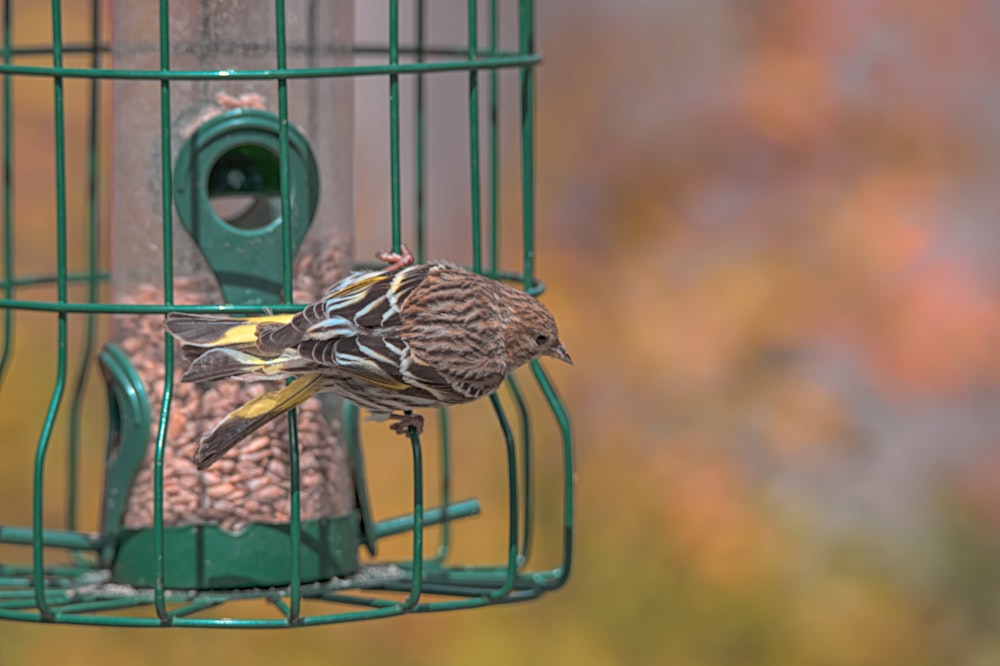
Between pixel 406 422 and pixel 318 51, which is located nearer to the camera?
pixel 406 422

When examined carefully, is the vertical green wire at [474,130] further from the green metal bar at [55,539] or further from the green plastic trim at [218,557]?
the green metal bar at [55,539]

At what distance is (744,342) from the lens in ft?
30.2

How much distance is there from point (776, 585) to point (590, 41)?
3526mm

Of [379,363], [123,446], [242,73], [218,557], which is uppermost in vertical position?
[242,73]

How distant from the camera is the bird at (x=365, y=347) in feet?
16.7

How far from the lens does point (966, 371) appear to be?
9461mm

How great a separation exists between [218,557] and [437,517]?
29.7 inches

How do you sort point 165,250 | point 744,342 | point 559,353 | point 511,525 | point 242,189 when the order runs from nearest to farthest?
1. point 165,250
2. point 511,525
3. point 242,189
4. point 559,353
5. point 744,342

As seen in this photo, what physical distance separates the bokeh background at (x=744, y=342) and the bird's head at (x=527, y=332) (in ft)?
9.91

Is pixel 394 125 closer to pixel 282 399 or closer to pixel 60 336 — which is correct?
pixel 282 399

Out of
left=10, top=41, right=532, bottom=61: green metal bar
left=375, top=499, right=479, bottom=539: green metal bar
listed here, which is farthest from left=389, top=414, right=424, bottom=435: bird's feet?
left=10, top=41, right=532, bottom=61: green metal bar

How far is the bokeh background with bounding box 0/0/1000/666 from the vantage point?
862 cm

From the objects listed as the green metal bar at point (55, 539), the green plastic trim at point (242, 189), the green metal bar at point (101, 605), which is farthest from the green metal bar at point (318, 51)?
the green metal bar at point (101, 605)

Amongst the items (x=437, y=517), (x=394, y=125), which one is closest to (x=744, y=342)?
(x=437, y=517)
